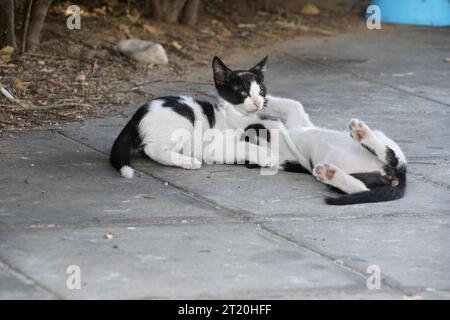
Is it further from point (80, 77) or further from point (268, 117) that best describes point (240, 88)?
point (80, 77)

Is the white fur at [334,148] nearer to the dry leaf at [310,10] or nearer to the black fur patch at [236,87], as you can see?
the black fur patch at [236,87]

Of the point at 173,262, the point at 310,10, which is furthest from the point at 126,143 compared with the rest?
the point at 310,10

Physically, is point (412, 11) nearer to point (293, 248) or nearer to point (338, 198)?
point (338, 198)

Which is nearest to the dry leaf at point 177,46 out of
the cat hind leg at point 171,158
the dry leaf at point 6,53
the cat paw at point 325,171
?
the dry leaf at point 6,53

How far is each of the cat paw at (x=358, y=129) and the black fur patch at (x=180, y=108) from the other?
3.59 feet

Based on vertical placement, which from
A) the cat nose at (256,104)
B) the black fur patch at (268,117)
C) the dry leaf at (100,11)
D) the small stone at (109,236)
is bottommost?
the small stone at (109,236)

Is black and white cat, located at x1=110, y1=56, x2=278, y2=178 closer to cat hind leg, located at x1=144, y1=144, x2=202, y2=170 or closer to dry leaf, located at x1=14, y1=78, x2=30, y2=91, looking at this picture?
cat hind leg, located at x1=144, y1=144, x2=202, y2=170

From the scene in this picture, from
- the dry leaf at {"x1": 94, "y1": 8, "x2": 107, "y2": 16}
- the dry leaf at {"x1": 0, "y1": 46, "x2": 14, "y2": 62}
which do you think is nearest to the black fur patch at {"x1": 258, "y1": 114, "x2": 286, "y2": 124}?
the dry leaf at {"x1": 0, "y1": 46, "x2": 14, "y2": 62}

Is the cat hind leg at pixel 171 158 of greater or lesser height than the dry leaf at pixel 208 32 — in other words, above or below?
below

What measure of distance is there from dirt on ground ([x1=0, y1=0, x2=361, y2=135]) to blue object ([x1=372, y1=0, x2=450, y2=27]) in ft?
1.35

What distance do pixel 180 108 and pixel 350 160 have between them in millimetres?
1192

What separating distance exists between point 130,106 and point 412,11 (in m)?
4.96

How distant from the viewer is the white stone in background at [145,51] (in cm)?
923

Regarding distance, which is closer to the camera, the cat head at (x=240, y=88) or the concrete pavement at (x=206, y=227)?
the concrete pavement at (x=206, y=227)
